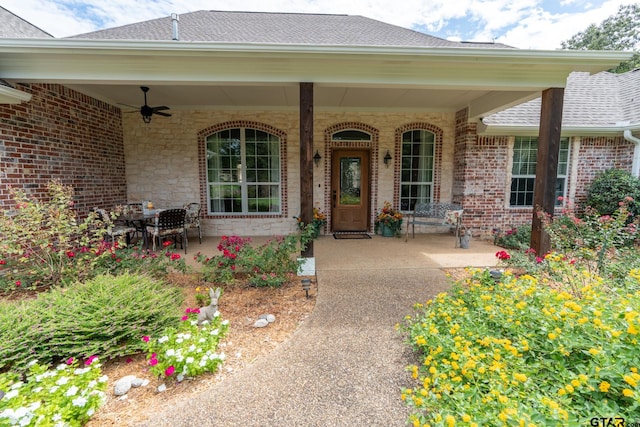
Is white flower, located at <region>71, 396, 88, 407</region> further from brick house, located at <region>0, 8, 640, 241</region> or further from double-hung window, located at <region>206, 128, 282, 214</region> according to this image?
double-hung window, located at <region>206, 128, 282, 214</region>

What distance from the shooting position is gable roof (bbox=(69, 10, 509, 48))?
5.62 metres

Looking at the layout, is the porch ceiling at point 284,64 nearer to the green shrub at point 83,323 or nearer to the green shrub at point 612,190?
the green shrub at point 83,323

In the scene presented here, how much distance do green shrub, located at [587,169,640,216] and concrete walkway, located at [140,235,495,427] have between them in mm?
5243

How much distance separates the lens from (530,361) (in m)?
1.72

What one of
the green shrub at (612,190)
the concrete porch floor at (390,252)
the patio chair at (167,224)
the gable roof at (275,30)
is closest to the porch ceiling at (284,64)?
the gable roof at (275,30)

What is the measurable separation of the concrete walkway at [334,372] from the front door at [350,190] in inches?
127

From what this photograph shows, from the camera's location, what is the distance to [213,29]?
6105mm

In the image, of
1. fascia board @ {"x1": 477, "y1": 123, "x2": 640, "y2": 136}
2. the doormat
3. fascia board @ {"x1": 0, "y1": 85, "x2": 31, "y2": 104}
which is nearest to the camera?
fascia board @ {"x1": 0, "y1": 85, "x2": 31, "y2": 104}

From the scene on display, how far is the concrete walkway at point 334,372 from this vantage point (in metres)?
1.68

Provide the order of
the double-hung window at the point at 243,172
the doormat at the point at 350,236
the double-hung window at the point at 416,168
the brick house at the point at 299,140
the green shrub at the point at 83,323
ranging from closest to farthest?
1. the green shrub at the point at 83,323
2. the brick house at the point at 299,140
3. the doormat at the point at 350,236
4. the double-hung window at the point at 243,172
5. the double-hung window at the point at 416,168

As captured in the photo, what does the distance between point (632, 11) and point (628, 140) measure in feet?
61.9

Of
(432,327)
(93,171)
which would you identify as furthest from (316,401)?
(93,171)

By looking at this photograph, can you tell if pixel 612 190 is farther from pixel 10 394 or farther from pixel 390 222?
pixel 10 394

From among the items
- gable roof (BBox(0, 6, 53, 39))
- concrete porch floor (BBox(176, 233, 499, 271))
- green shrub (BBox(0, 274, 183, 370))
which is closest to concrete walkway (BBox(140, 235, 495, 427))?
concrete porch floor (BBox(176, 233, 499, 271))
